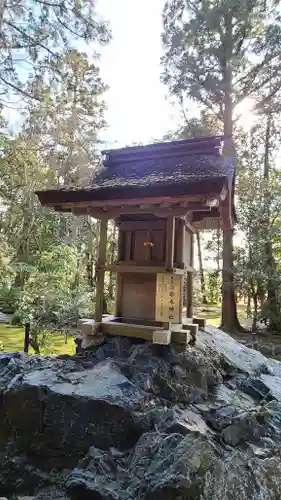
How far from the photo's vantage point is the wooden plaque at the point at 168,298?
13.7ft

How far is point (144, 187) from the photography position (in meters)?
3.88

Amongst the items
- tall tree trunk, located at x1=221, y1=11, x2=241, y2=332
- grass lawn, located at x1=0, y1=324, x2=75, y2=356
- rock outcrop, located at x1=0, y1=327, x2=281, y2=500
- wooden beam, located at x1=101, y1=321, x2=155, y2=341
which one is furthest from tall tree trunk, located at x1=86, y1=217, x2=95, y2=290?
rock outcrop, located at x1=0, y1=327, x2=281, y2=500

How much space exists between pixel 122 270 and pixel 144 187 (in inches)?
49.5

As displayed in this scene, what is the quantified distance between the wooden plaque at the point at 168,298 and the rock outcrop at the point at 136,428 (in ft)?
1.35

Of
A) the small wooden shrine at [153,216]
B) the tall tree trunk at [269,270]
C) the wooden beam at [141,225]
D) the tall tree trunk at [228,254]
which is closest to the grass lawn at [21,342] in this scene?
the small wooden shrine at [153,216]

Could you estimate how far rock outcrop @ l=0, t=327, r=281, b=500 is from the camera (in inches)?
104

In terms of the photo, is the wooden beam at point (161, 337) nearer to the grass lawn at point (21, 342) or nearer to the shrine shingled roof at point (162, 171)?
the shrine shingled roof at point (162, 171)

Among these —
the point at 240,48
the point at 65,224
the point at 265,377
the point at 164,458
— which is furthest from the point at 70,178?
the point at 164,458

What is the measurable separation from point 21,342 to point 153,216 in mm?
6022

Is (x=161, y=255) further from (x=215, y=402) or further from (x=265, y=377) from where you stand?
(x=265, y=377)

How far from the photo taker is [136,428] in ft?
10.4

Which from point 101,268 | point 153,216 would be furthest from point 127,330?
point 153,216

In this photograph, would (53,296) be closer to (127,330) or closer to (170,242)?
(127,330)

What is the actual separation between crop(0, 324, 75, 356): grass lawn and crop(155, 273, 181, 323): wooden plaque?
164 inches
